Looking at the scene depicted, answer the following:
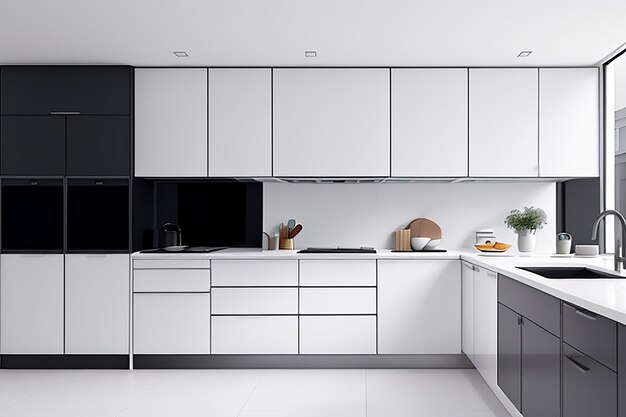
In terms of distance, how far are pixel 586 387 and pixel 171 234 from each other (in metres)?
3.57

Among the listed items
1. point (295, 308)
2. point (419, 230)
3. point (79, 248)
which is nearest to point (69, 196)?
point (79, 248)

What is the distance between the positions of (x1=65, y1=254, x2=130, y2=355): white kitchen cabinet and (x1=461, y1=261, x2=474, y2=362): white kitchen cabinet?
2571 millimetres

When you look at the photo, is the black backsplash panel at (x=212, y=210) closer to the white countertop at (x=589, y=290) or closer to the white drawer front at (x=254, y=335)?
the white drawer front at (x=254, y=335)

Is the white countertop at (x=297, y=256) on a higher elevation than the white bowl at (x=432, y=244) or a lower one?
lower

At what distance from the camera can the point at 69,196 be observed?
431 cm

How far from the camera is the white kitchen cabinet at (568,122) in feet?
14.4

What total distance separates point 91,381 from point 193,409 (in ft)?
3.49

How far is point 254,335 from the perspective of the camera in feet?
14.0

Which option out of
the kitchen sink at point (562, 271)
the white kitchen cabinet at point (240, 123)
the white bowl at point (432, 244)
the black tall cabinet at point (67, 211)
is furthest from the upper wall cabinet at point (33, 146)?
the kitchen sink at point (562, 271)

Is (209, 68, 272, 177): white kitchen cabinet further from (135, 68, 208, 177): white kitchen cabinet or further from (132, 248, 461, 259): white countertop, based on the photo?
(132, 248, 461, 259): white countertop

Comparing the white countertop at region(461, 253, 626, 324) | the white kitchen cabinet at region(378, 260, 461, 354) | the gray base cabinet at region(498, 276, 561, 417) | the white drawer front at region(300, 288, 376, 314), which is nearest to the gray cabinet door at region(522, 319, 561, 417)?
the gray base cabinet at region(498, 276, 561, 417)

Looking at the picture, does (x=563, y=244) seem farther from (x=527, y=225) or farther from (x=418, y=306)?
(x=418, y=306)

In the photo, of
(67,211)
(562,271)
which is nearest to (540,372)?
(562,271)

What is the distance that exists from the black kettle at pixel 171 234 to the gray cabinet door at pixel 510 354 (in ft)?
9.13
